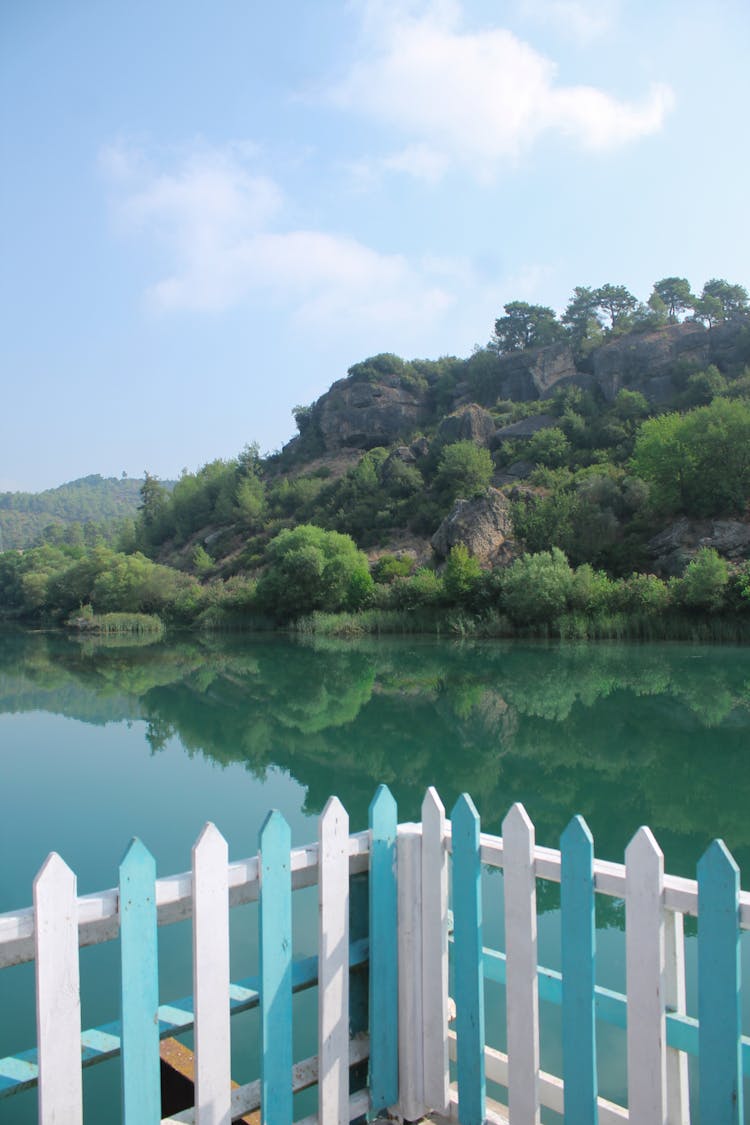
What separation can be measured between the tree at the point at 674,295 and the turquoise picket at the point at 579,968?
59.8 meters

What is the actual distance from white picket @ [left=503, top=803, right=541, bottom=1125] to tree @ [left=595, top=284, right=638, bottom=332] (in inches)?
2485

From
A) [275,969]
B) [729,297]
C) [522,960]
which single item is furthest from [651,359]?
[275,969]

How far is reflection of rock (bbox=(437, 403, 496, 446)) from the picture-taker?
2032 inches

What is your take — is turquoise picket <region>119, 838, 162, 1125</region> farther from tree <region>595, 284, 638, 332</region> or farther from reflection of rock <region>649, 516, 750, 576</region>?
tree <region>595, 284, 638, 332</region>

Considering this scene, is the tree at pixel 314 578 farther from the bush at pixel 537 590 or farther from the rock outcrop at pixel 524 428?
the rock outcrop at pixel 524 428

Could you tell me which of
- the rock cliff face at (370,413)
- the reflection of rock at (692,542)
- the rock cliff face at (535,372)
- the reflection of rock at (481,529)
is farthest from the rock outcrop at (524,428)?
the reflection of rock at (692,542)

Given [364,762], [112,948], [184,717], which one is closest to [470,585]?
[184,717]

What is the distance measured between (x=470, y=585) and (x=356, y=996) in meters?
30.4

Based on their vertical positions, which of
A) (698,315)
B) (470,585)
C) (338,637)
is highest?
(698,315)

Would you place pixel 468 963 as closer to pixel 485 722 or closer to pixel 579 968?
pixel 579 968

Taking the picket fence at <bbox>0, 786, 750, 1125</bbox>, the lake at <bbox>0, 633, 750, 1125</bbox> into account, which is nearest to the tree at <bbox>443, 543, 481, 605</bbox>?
the lake at <bbox>0, 633, 750, 1125</bbox>

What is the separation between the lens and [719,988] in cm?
203

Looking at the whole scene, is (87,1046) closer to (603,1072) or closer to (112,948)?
(603,1072)

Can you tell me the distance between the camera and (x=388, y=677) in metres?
18.7
